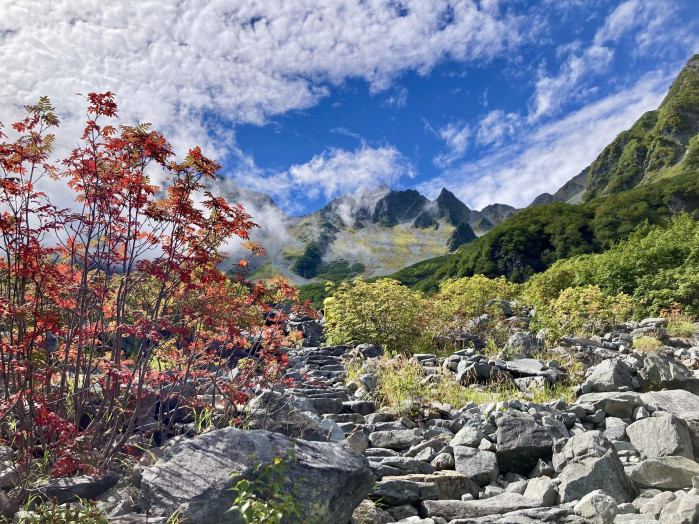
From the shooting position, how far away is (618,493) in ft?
13.7

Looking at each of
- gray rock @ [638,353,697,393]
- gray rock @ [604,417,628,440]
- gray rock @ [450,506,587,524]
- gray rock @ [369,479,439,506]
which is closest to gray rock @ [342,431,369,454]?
gray rock @ [369,479,439,506]

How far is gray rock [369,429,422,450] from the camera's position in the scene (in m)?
5.77

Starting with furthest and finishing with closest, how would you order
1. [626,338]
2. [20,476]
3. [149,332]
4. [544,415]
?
[626,338]
[544,415]
[149,332]
[20,476]

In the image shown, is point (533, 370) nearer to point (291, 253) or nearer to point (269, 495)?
point (269, 495)

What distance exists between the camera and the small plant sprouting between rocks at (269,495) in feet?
9.48

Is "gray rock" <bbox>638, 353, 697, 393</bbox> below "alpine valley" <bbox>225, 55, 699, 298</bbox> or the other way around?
below

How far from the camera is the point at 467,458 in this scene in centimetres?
502

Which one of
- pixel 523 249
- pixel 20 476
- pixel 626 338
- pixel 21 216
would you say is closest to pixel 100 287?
pixel 21 216

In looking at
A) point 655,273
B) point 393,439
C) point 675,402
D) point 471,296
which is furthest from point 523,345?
point 655,273

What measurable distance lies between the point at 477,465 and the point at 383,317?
8.18 meters

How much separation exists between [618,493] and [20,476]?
5.40 m

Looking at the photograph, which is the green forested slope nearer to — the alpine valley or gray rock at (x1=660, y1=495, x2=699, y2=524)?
the alpine valley

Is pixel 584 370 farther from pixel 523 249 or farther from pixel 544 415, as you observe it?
pixel 523 249

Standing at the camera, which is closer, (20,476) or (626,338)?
(20,476)
